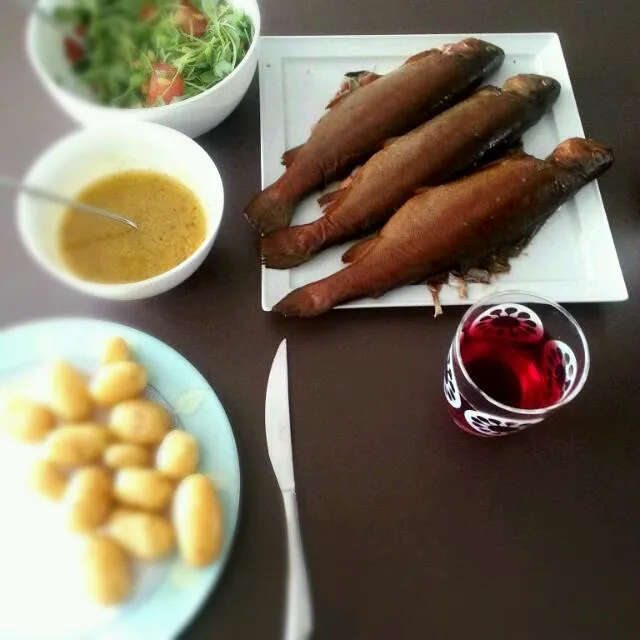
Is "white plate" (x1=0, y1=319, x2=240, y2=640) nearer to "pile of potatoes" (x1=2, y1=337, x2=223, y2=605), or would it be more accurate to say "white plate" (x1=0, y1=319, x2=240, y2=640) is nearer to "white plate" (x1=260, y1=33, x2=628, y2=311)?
"pile of potatoes" (x1=2, y1=337, x2=223, y2=605)

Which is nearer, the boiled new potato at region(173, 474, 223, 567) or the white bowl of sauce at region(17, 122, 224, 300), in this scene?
the boiled new potato at region(173, 474, 223, 567)

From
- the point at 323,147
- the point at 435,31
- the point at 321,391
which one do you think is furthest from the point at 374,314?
the point at 435,31

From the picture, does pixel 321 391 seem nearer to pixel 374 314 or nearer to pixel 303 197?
pixel 374 314

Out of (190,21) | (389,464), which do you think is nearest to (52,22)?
(190,21)

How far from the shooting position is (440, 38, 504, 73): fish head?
0.90 m

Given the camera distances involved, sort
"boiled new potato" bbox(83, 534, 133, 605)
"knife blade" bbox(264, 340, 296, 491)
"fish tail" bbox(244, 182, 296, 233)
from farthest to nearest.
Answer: "fish tail" bbox(244, 182, 296, 233), "knife blade" bbox(264, 340, 296, 491), "boiled new potato" bbox(83, 534, 133, 605)

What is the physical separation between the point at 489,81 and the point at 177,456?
66 centimetres

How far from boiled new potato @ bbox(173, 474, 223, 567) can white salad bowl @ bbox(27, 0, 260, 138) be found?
1.37 ft

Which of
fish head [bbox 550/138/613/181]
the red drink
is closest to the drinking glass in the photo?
the red drink

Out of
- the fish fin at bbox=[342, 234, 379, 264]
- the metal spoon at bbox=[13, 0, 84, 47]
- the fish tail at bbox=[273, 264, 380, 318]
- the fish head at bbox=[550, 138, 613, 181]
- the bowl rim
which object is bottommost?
the fish tail at bbox=[273, 264, 380, 318]

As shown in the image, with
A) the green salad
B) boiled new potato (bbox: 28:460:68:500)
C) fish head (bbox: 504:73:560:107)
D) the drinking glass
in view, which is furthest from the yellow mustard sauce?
fish head (bbox: 504:73:560:107)

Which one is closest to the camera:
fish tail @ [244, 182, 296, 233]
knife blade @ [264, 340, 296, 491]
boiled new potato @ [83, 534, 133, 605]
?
boiled new potato @ [83, 534, 133, 605]

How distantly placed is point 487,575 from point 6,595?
45 cm

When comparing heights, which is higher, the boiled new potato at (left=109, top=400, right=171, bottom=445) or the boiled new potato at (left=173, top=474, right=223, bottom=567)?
the boiled new potato at (left=109, top=400, right=171, bottom=445)
